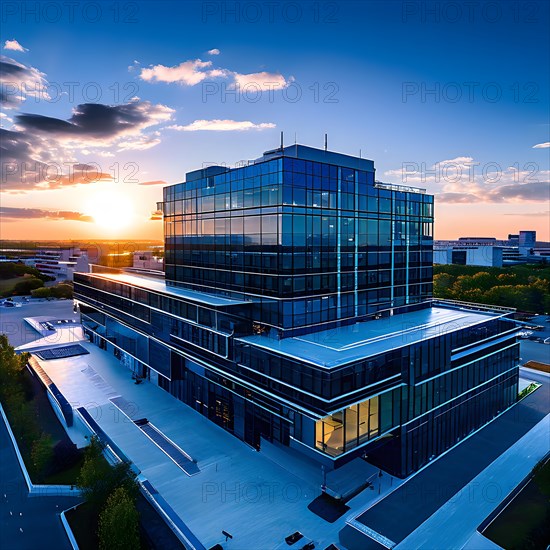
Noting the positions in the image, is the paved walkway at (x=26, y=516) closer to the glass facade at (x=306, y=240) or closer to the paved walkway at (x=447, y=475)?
the paved walkway at (x=447, y=475)

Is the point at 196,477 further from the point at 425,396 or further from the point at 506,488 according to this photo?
the point at 506,488

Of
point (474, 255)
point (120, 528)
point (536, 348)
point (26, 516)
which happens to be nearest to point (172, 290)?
point (26, 516)

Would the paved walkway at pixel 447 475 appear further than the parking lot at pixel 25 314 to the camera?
No

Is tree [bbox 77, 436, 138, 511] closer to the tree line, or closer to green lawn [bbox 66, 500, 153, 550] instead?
green lawn [bbox 66, 500, 153, 550]

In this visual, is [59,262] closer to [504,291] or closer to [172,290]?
[172,290]

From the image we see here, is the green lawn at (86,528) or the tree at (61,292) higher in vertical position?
the tree at (61,292)

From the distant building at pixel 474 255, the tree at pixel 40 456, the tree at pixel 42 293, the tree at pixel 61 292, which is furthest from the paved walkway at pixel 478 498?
the distant building at pixel 474 255

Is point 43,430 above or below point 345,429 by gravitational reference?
below
